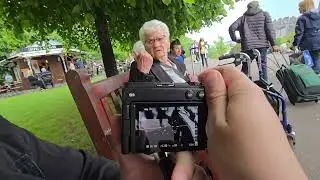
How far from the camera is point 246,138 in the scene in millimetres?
633

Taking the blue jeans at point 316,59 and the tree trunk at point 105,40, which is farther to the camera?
the blue jeans at point 316,59

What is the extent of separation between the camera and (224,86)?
75 cm

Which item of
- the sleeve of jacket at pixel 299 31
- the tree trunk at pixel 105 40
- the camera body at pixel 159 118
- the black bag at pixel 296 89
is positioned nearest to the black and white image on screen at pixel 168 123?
the camera body at pixel 159 118

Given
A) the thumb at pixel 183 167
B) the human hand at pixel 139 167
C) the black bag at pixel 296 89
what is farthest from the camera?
the black bag at pixel 296 89

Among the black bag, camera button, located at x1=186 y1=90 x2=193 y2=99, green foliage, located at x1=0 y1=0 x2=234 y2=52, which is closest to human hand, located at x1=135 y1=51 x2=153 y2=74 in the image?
camera button, located at x1=186 y1=90 x2=193 y2=99

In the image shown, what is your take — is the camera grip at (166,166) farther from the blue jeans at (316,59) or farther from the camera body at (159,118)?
the blue jeans at (316,59)

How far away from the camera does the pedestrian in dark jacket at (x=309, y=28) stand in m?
8.00

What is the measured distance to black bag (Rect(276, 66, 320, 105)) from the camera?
646 centimetres

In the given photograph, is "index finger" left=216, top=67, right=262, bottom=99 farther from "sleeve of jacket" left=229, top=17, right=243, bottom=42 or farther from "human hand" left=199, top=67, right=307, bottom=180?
"sleeve of jacket" left=229, top=17, right=243, bottom=42

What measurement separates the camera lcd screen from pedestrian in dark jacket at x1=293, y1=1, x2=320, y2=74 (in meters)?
7.72

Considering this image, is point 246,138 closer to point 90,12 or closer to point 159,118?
point 159,118

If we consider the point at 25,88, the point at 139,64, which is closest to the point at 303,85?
the point at 139,64

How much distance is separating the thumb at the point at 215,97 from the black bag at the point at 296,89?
6.01m

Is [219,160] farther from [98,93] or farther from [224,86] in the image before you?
[98,93]
